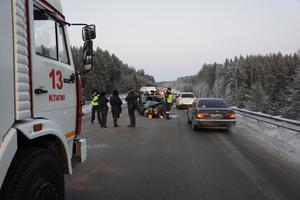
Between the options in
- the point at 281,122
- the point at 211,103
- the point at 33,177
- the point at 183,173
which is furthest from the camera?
the point at 211,103

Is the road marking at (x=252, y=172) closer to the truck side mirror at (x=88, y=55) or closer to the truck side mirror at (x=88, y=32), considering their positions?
the truck side mirror at (x=88, y=55)

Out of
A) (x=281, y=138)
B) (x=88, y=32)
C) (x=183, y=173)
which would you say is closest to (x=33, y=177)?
(x=88, y=32)

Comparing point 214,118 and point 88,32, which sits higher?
point 88,32

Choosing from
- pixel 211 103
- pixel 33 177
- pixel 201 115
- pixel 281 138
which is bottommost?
pixel 281 138

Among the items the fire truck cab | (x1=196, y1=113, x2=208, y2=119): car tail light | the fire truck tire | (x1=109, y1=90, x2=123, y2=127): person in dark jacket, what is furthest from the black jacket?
the fire truck tire

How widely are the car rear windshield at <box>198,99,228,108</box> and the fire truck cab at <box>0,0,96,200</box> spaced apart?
32.7ft

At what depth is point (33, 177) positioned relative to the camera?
287 cm

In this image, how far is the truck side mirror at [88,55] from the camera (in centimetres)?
438

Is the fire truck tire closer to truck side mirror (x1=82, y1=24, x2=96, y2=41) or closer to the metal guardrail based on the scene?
truck side mirror (x1=82, y1=24, x2=96, y2=41)

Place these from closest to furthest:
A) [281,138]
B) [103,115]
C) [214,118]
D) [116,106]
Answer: [281,138], [214,118], [103,115], [116,106]

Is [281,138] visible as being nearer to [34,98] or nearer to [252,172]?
[252,172]

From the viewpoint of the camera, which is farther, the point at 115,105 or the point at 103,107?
the point at 115,105

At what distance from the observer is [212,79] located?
13750cm

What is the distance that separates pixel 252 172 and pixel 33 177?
479 centimetres
